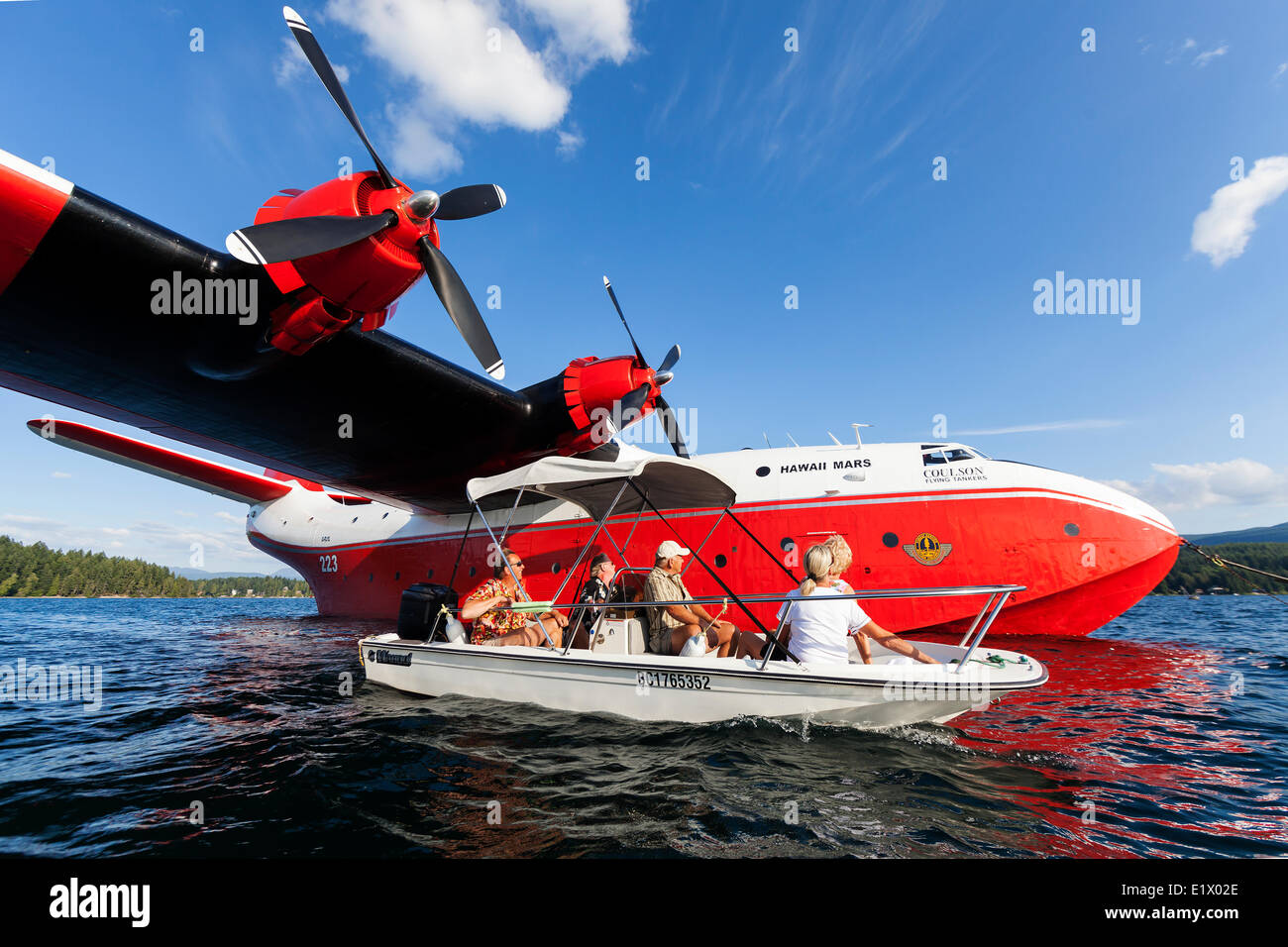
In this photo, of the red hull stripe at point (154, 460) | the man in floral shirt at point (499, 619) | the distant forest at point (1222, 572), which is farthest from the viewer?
the distant forest at point (1222, 572)

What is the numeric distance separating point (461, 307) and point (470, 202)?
1321 millimetres

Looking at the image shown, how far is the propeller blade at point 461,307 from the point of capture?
254 inches

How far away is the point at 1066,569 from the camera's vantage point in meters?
9.02

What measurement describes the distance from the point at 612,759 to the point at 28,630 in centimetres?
2440

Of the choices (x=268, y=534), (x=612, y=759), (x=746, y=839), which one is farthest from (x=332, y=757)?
(x=268, y=534)

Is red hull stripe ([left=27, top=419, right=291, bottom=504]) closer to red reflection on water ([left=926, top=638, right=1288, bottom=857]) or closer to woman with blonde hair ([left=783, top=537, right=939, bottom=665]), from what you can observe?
woman with blonde hair ([left=783, top=537, right=939, bottom=665])

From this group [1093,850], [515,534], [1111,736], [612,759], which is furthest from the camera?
[515,534]

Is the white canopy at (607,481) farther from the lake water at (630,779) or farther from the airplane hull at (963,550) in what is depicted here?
the lake water at (630,779)

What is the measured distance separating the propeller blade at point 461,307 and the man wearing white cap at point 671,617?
3.66 meters

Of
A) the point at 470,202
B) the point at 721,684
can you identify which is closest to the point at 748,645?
the point at 721,684

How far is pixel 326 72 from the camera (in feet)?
19.1

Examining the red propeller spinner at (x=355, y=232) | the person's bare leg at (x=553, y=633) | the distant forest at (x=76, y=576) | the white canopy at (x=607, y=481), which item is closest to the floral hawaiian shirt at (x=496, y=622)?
the person's bare leg at (x=553, y=633)

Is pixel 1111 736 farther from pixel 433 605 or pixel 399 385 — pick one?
pixel 399 385

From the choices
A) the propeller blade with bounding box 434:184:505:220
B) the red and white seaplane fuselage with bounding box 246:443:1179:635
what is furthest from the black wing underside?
the red and white seaplane fuselage with bounding box 246:443:1179:635
